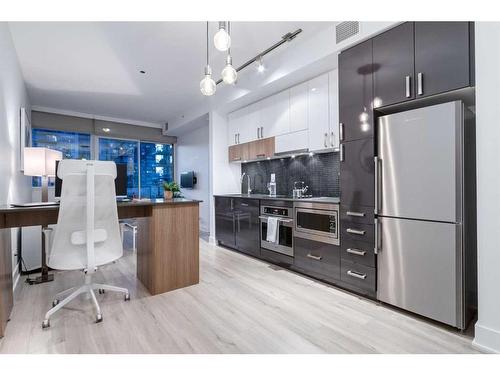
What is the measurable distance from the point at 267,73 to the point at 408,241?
8.82 ft

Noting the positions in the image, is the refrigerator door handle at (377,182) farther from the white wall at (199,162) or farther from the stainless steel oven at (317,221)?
the white wall at (199,162)

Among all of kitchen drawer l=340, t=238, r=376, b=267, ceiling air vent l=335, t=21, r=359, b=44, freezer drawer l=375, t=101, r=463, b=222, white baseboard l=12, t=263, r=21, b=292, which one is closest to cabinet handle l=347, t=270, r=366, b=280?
kitchen drawer l=340, t=238, r=376, b=267

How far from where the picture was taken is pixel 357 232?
242cm

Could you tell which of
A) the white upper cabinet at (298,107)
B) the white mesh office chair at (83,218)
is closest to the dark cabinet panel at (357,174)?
the white upper cabinet at (298,107)

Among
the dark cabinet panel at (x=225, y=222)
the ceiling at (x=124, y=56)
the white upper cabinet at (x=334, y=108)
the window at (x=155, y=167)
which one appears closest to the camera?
the ceiling at (x=124, y=56)

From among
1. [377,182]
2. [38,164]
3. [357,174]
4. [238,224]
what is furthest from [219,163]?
[377,182]

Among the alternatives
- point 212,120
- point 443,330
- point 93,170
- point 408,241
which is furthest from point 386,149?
point 212,120

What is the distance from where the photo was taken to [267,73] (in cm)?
347

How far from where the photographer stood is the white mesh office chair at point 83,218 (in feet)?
6.49

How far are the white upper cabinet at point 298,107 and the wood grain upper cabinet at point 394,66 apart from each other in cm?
110

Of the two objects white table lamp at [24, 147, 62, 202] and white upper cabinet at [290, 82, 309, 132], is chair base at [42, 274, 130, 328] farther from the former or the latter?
white upper cabinet at [290, 82, 309, 132]

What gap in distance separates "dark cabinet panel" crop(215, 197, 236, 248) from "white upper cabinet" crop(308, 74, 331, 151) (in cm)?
170

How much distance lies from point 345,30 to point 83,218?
298 centimetres

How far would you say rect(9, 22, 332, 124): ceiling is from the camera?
2.63 m
